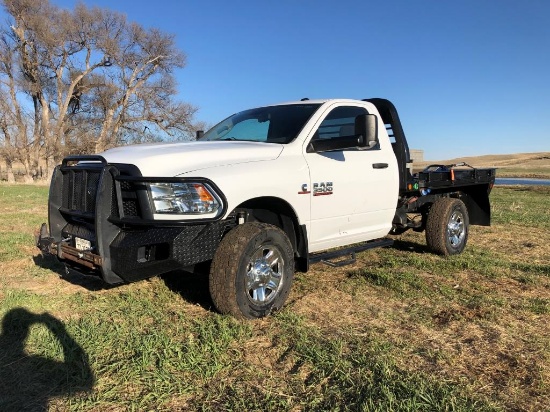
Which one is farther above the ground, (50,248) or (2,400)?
(50,248)

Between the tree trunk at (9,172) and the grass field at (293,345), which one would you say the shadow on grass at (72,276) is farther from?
the tree trunk at (9,172)

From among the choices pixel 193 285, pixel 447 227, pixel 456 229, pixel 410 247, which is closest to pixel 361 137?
pixel 193 285

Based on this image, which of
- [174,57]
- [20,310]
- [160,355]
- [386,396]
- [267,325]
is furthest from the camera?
[174,57]

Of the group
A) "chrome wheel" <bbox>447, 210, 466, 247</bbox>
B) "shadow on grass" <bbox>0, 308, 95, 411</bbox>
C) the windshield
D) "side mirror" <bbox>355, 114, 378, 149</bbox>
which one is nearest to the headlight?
"shadow on grass" <bbox>0, 308, 95, 411</bbox>

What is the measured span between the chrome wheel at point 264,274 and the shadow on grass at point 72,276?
157cm

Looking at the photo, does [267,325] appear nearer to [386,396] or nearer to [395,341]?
[395,341]

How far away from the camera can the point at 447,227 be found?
659 centimetres

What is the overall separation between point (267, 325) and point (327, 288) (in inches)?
51.4

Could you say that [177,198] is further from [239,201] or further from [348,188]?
[348,188]

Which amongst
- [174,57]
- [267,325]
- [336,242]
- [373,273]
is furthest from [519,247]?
[174,57]

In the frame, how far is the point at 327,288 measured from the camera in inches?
197

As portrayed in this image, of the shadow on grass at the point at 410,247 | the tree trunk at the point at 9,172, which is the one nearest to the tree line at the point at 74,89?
the tree trunk at the point at 9,172

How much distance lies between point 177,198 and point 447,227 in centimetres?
449

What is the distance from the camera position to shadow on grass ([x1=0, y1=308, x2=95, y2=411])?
109 inches
